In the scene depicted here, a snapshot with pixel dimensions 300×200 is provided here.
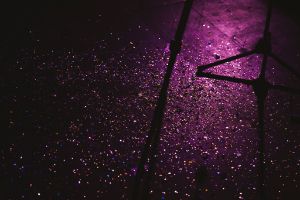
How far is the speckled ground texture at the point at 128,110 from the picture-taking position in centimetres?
235

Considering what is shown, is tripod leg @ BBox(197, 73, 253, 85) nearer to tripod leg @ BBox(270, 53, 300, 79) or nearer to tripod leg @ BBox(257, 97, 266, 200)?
tripod leg @ BBox(257, 97, 266, 200)

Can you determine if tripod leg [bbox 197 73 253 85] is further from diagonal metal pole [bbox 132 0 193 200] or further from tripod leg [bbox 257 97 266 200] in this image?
diagonal metal pole [bbox 132 0 193 200]

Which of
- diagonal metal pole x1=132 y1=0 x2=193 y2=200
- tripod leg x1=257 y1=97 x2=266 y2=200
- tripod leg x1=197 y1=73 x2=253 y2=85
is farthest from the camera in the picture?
tripod leg x1=197 y1=73 x2=253 y2=85

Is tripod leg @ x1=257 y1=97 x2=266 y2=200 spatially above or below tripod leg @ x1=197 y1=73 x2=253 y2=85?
below

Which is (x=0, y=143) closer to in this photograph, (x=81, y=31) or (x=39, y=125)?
(x=39, y=125)

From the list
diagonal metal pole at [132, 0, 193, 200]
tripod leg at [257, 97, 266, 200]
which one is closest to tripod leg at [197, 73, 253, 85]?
tripod leg at [257, 97, 266, 200]

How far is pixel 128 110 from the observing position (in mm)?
2793

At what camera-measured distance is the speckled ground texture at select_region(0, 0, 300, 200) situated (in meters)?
2.35

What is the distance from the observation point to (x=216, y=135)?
108 inches

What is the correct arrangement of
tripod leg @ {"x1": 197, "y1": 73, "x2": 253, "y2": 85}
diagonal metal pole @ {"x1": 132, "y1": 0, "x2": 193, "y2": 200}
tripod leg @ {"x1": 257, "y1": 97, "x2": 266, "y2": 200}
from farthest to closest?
tripod leg @ {"x1": 197, "y1": 73, "x2": 253, "y2": 85} → tripod leg @ {"x1": 257, "y1": 97, "x2": 266, "y2": 200} → diagonal metal pole @ {"x1": 132, "y1": 0, "x2": 193, "y2": 200}

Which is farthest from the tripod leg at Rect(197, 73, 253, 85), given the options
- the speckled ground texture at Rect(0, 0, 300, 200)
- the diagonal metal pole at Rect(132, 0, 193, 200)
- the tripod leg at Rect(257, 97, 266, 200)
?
the diagonal metal pole at Rect(132, 0, 193, 200)

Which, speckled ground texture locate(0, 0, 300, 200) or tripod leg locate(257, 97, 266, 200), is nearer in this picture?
speckled ground texture locate(0, 0, 300, 200)

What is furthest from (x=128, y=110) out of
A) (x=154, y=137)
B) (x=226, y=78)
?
(x=226, y=78)

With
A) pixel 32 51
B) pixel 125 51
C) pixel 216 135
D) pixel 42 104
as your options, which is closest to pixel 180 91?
pixel 216 135
